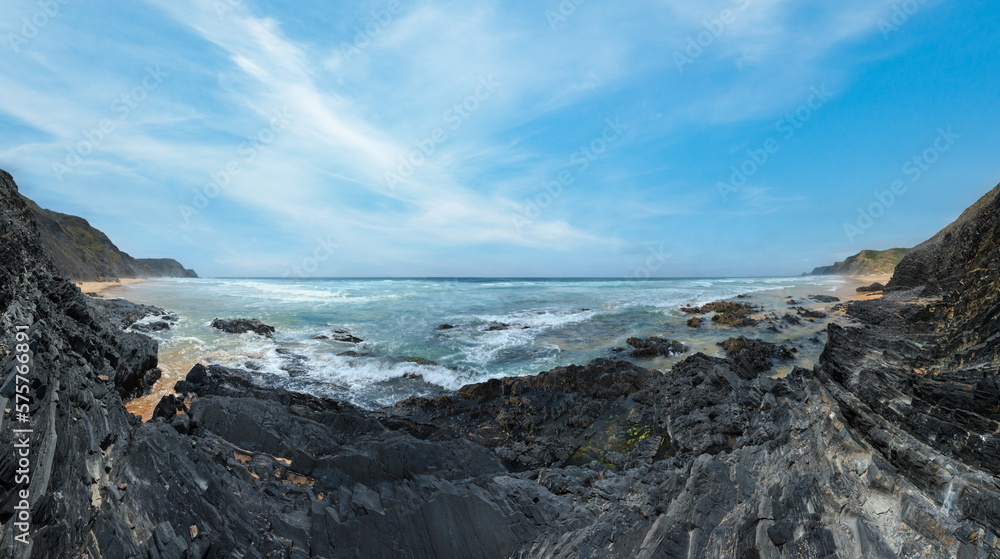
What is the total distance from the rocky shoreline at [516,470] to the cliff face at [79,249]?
4502 centimetres

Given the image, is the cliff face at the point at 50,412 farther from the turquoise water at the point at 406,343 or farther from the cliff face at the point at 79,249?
the cliff face at the point at 79,249

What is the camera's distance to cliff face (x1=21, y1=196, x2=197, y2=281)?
46.8 metres

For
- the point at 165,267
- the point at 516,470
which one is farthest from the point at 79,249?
the point at 165,267

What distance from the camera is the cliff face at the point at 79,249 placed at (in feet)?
154

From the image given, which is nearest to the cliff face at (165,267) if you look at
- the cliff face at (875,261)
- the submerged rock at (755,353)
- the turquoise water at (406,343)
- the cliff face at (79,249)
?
the cliff face at (79,249)

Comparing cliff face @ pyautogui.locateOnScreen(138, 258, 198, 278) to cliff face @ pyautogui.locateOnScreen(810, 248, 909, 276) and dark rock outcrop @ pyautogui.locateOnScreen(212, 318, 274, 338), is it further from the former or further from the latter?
cliff face @ pyautogui.locateOnScreen(810, 248, 909, 276)

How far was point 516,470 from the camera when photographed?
29.8 feet

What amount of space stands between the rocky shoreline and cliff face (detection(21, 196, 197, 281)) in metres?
45.0

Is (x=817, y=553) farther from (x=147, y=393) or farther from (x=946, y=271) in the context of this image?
(x=946, y=271)

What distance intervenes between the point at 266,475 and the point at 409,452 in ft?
8.39

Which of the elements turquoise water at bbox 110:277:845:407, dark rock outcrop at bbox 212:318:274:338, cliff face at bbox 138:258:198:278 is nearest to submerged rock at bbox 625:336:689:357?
turquoise water at bbox 110:277:845:407

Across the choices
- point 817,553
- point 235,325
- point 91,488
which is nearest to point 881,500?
point 817,553

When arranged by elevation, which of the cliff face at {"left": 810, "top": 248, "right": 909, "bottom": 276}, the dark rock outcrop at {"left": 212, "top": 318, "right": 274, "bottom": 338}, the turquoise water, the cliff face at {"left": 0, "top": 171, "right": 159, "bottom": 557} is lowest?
the turquoise water

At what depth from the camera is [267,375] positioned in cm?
1490
